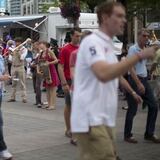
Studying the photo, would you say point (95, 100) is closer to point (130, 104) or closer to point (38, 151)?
point (38, 151)

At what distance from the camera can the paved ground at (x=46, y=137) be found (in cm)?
766

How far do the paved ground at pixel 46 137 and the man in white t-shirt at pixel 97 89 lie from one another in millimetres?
3037

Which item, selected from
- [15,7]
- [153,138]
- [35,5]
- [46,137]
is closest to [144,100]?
[153,138]

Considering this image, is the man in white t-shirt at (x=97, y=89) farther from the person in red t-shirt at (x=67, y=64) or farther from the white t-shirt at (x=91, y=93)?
the person in red t-shirt at (x=67, y=64)

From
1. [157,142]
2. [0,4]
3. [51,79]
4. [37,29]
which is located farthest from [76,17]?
[0,4]

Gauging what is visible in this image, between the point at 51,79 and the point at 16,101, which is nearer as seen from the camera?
the point at 51,79

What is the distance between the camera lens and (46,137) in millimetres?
9172

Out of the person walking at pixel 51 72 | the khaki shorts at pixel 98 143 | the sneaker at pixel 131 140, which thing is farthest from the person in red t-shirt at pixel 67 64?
the person walking at pixel 51 72

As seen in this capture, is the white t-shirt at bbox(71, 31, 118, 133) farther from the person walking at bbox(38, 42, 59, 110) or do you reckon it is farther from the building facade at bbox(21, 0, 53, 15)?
the building facade at bbox(21, 0, 53, 15)

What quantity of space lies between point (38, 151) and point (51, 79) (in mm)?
5386

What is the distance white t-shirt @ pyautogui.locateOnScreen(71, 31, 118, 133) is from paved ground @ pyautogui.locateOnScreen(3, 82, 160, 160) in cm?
313

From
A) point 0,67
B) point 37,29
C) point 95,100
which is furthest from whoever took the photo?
point 37,29

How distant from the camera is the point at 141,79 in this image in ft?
28.4

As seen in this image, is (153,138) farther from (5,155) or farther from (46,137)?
(5,155)
